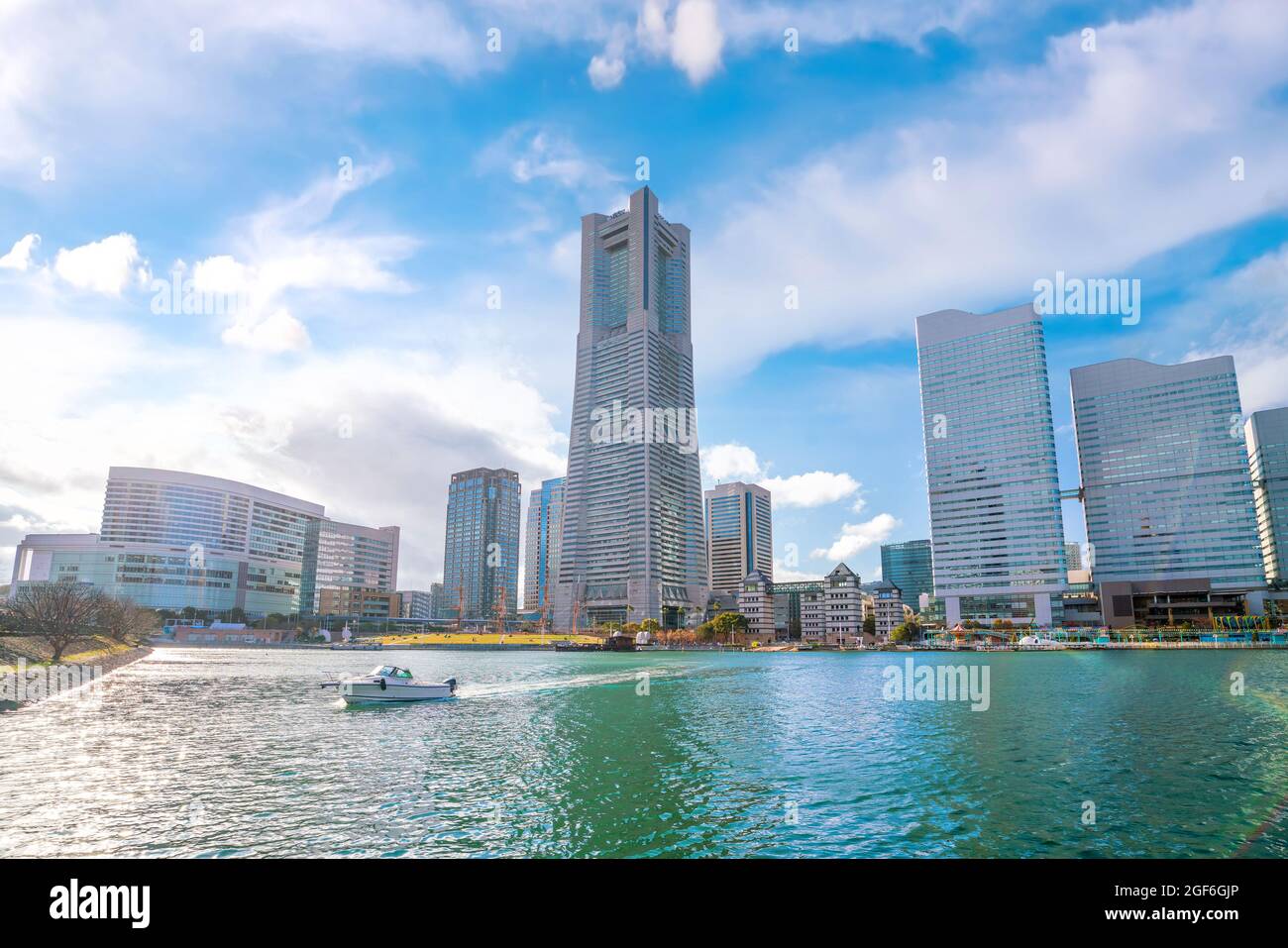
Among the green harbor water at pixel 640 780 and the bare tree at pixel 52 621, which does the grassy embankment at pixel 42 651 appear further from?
the green harbor water at pixel 640 780

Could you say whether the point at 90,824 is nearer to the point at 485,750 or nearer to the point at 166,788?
the point at 166,788

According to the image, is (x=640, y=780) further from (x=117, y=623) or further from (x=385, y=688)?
(x=117, y=623)

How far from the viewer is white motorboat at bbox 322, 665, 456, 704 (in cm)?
5650

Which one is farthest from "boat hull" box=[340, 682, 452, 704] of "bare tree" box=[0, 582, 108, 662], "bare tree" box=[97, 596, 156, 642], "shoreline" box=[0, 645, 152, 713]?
"bare tree" box=[97, 596, 156, 642]

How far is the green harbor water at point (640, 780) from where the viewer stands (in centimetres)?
2161

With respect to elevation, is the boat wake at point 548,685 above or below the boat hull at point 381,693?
below
